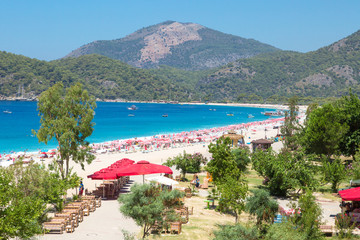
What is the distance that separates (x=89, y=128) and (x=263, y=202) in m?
9.47

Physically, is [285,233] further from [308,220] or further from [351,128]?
[351,128]

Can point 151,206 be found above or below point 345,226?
above

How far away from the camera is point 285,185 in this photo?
18766mm

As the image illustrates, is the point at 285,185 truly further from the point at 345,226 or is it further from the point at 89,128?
the point at 89,128

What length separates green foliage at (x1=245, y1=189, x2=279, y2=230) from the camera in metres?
13.4

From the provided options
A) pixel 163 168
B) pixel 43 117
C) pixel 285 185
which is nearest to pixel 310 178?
pixel 285 185

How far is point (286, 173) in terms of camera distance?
18.7 metres

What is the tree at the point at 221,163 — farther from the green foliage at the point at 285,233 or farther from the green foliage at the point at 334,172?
the green foliage at the point at 334,172

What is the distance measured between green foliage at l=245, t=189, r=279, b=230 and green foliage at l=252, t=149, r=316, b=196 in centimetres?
495

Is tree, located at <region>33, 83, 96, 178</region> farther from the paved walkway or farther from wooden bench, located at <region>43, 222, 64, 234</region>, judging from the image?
wooden bench, located at <region>43, 222, 64, 234</region>

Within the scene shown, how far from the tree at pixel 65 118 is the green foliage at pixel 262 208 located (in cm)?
875

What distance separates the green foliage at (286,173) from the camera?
18.5 meters

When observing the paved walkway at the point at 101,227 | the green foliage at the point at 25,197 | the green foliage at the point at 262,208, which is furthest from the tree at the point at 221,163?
the green foliage at the point at 25,197

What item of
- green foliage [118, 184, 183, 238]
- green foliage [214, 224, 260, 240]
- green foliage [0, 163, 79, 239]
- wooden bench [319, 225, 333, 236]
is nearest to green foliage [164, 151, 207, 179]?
green foliage [0, 163, 79, 239]
